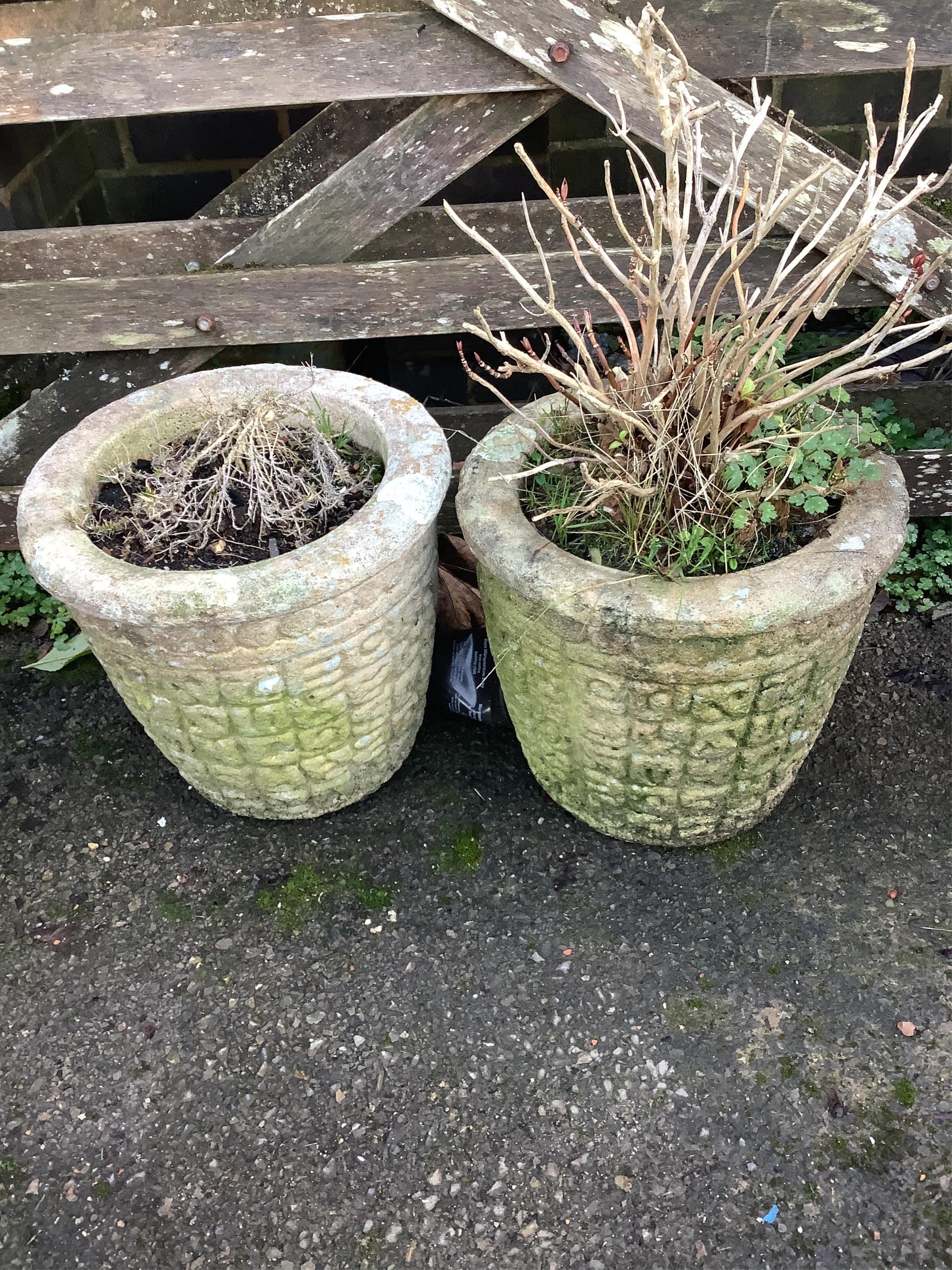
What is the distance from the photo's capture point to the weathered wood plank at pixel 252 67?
79.5 inches

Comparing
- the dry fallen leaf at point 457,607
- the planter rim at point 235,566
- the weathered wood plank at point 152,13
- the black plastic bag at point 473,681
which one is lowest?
the black plastic bag at point 473,681

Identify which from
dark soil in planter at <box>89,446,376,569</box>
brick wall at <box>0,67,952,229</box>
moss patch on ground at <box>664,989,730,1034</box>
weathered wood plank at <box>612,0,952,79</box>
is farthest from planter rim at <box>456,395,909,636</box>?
brick wall at <box>0,67,952,229</box>

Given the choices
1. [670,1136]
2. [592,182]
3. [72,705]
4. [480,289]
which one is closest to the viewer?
[670,1136]

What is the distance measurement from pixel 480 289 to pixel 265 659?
1168mm

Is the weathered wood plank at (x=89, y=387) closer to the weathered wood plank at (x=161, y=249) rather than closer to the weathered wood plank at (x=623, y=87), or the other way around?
the weathered wood plank at (x=161, y=249)

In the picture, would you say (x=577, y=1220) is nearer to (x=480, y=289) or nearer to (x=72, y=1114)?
(x=72, y=1114)

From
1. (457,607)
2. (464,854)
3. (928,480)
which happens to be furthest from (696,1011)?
(928,480)

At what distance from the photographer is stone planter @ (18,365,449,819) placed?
1764 mm

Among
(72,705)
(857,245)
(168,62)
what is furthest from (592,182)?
(72,705)

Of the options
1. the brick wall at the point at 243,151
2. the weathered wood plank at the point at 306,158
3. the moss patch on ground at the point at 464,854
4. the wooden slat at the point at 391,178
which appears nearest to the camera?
the wooden slat at the point at 391,178

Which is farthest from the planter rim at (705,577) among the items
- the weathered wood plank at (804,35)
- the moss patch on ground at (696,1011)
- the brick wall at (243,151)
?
the brick wall at (243,151)

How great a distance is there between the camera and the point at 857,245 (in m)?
1.61

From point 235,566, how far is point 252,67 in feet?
3.75

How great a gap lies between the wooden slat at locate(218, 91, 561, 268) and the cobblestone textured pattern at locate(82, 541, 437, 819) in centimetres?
83
